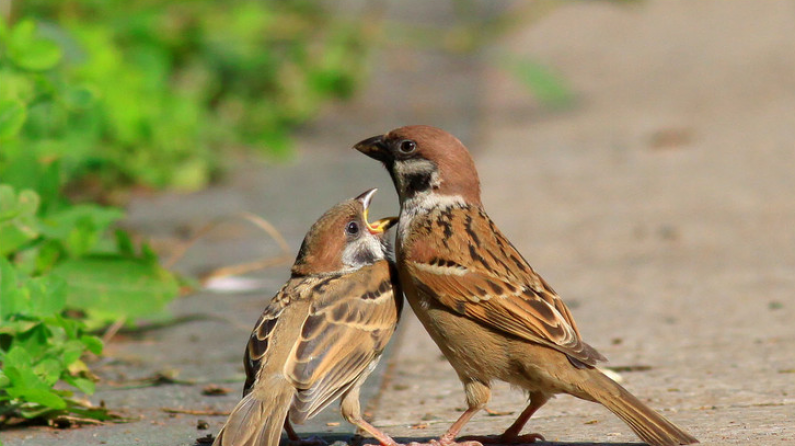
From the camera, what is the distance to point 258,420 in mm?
3584

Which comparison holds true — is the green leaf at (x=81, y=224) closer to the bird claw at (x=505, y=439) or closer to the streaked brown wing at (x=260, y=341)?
the streaked brown wing at (x=260, y=341)

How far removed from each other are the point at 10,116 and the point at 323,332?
158 cm

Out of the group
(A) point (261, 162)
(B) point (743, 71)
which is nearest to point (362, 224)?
(A) point (261, 162)

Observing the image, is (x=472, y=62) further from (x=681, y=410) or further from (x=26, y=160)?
(x=681, y=410)

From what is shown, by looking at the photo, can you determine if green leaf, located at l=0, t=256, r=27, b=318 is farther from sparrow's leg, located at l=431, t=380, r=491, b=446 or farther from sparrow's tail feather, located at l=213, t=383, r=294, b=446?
sparrow's leg, located at l=431, t=380, r=491, b=446

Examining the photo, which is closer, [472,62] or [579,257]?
[579,257]

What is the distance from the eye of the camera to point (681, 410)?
4.16m

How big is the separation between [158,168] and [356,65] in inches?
116

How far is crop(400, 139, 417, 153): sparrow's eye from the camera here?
4.57 m

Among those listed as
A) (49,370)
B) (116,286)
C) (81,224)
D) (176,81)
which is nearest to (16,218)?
(81,224)

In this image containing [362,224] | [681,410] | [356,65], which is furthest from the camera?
[356,65]

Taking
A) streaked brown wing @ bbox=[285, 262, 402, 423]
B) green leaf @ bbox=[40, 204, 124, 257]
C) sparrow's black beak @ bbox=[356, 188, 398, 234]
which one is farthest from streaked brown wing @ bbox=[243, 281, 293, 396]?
green leaf @ bbox=[40, 204, 124, 257]

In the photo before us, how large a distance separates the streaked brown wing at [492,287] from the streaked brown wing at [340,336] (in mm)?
179

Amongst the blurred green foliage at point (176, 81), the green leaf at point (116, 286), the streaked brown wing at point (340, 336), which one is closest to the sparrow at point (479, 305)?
the streaked brown wing at point (340, 336)
